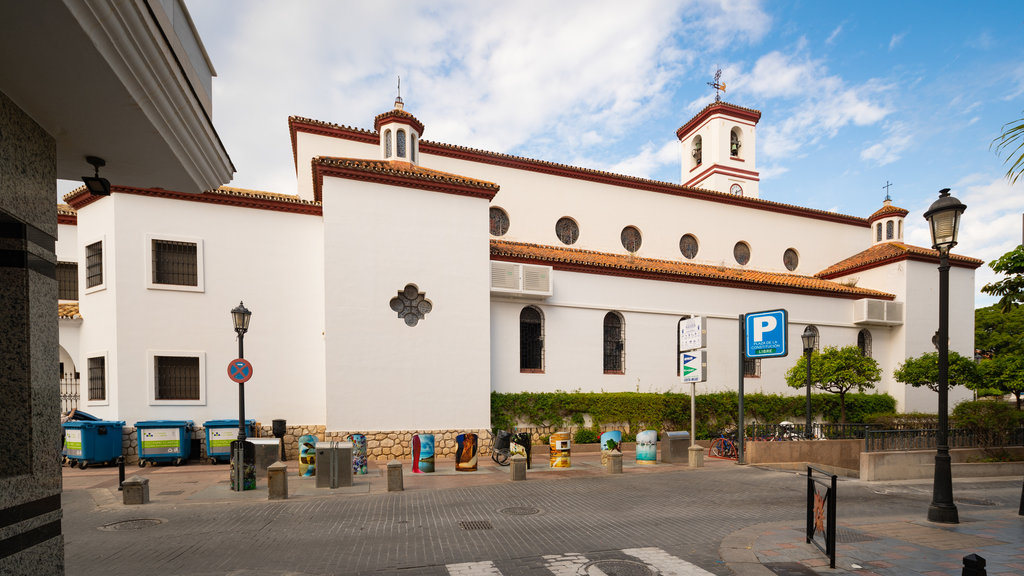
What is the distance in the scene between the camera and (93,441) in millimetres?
14969

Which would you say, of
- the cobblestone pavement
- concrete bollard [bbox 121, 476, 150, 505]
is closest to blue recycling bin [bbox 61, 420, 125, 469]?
the cobblestone pavement

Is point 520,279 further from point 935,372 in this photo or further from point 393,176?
point 935,372

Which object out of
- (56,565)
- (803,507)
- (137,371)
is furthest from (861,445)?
(137,371)

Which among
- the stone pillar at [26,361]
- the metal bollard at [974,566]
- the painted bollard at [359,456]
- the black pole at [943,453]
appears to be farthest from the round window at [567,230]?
the stone pillar at [26,361]

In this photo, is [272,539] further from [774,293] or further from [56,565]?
[774,293]

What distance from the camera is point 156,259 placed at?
16266mm

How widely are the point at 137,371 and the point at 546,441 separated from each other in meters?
13.1

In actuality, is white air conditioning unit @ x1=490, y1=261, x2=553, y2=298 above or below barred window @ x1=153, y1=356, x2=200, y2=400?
above

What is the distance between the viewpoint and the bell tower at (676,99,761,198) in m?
31.1

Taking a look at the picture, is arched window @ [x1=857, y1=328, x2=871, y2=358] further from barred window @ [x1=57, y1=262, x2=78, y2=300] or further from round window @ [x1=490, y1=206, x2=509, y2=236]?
barred window @ [x1=57, y1=262, x2=78, y2=300]

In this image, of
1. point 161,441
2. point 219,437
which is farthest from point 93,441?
point 219,437

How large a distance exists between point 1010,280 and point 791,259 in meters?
18.8

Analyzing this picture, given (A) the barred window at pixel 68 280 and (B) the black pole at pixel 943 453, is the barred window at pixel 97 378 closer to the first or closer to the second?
(A) the barred window at pixel 68 280

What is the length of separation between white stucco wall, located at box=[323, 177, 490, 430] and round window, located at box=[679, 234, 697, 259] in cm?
1232
